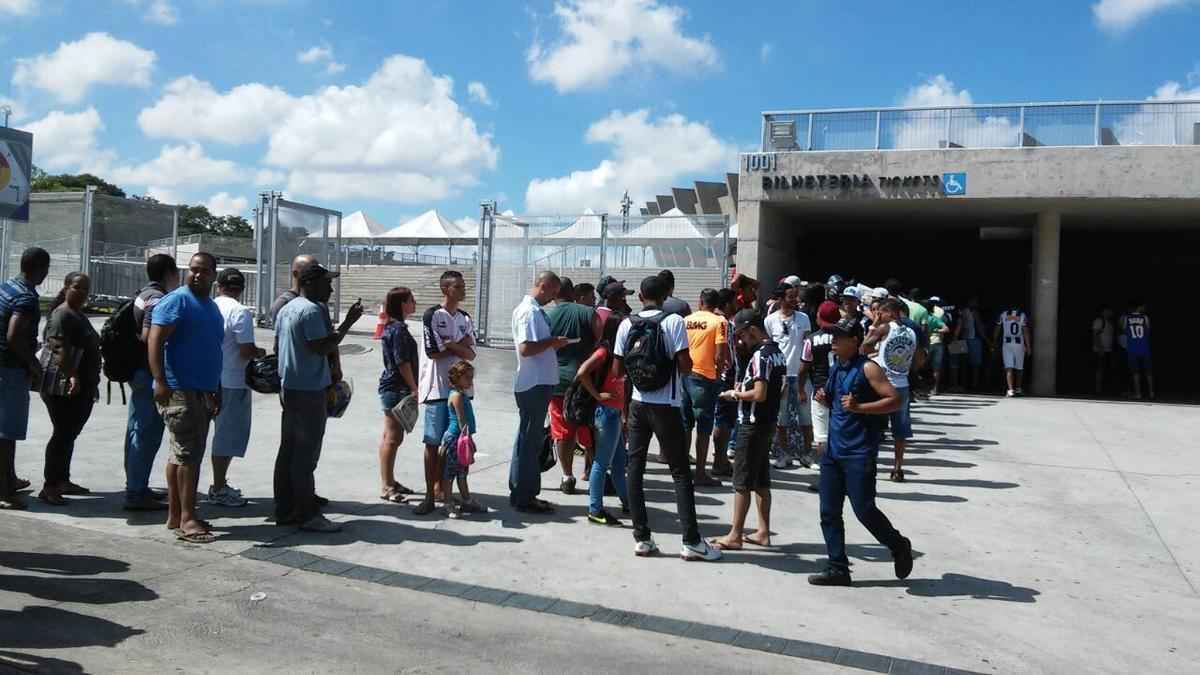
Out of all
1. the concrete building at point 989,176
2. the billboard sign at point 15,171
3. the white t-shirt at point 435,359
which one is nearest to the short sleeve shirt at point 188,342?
the white t-shirt at point 435,359

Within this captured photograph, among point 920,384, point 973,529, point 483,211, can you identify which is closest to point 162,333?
point 973,529

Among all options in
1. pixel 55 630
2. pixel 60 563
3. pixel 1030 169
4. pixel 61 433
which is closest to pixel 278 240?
pixel 61 433

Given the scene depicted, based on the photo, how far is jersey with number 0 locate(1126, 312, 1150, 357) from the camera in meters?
17.3

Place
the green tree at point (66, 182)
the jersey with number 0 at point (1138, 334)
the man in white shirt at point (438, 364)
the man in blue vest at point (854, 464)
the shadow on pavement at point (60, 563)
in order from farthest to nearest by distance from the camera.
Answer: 1. the green tree at point (66, 182)
2. the jersey with number 0 at point (1138, 334)
3. the man in white shirt at point (438, 364)
4. the man in blue vest at point (854, 464)
5. the shadow on pavement at point (60, 563)

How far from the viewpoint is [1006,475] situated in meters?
9.32

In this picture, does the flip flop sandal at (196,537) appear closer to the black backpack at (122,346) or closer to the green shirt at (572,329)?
the black backpack at (122,346)

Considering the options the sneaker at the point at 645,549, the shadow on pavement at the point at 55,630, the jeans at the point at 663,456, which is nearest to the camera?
the shadow on pavement at the point at 55,630

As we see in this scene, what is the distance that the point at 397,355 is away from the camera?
6938 mm

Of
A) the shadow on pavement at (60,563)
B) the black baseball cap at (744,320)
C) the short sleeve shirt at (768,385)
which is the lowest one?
the shadow on pavement at (60,563)

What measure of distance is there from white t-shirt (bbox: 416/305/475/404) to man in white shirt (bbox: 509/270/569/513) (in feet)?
1.56

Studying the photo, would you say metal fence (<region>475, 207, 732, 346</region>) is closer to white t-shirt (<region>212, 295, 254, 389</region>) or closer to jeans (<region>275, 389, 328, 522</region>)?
white t-shirt (<region>212, 295, 254, 389</region>)

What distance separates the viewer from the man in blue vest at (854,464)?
545 cm

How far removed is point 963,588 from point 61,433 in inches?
249

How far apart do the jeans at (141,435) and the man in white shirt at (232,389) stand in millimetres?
412
